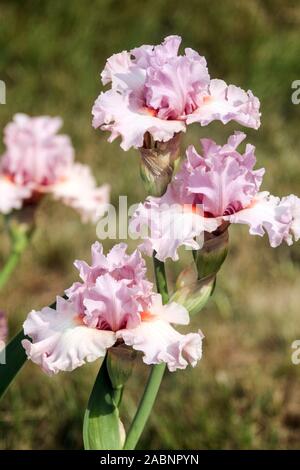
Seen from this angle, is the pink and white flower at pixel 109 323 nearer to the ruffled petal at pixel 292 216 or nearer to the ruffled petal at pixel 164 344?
the ruffled petal at pixel 164 344

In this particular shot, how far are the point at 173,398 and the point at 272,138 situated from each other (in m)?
1.33

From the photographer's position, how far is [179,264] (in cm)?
228

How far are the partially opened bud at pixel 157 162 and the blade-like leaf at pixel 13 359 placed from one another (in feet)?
0.80

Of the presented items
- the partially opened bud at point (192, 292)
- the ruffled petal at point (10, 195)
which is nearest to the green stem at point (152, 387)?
the partially opened bud at point (192, 292)

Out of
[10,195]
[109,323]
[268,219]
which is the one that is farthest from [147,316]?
[10,195]

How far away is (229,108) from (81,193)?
71 centimetres

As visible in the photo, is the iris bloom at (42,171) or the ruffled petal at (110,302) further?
the iris bloom at (42,171)

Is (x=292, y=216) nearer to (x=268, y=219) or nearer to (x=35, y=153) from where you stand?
(x=268, y=219)

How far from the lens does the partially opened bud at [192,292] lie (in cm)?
92

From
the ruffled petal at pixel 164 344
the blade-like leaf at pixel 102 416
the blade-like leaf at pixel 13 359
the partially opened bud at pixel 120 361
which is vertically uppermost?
the ruffled petal at pixel 164 344

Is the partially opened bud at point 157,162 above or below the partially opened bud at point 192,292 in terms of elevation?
above
